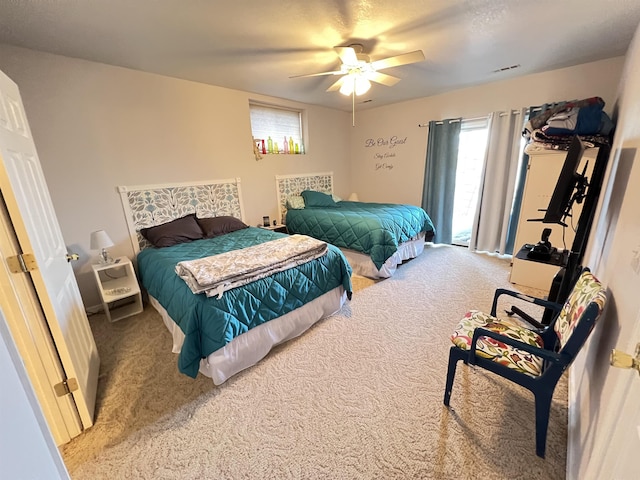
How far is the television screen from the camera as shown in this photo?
1.57 m

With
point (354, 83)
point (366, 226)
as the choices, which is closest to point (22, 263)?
point (354, 83)

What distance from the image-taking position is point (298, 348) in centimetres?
215

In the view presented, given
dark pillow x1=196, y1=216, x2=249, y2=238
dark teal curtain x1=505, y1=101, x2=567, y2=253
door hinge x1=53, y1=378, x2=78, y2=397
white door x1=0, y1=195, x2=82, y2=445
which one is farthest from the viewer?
dark teal curtain x1=505, y1=101, x2=567, y2=253

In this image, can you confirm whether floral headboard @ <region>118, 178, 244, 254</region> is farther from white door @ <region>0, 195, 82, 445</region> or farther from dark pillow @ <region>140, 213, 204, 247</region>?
white door @ <region>0, 195, 82, 445</region>

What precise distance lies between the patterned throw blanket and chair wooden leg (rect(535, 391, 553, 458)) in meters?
1.66

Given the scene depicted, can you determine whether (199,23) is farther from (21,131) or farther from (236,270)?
(236,270)

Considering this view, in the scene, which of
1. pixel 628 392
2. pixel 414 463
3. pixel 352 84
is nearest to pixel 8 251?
pixel 414 463

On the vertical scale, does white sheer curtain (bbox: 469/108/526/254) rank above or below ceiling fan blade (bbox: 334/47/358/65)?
below

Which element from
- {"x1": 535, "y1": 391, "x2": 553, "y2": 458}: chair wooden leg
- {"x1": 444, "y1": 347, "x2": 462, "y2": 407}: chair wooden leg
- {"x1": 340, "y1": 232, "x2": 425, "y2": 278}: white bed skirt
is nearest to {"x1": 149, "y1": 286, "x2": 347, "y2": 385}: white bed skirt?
{"x1": 340, "y1": 232, "x2": 425, "y2": 278}: white bed skirt

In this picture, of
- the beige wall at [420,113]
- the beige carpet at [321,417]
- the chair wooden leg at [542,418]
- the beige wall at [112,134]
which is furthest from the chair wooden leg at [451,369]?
the beige wall at [420,113]

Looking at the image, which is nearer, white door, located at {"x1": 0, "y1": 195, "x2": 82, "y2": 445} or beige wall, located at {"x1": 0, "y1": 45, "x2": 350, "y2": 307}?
white door, located at {"x1": 0, "y1": 195, "x2": 82, "y2": 445}

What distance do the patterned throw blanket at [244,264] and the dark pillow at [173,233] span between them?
902 millimetres

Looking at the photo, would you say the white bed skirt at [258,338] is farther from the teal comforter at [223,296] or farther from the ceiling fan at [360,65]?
the ceiling fan at [360,65]

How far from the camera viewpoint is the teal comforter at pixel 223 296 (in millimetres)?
1699
